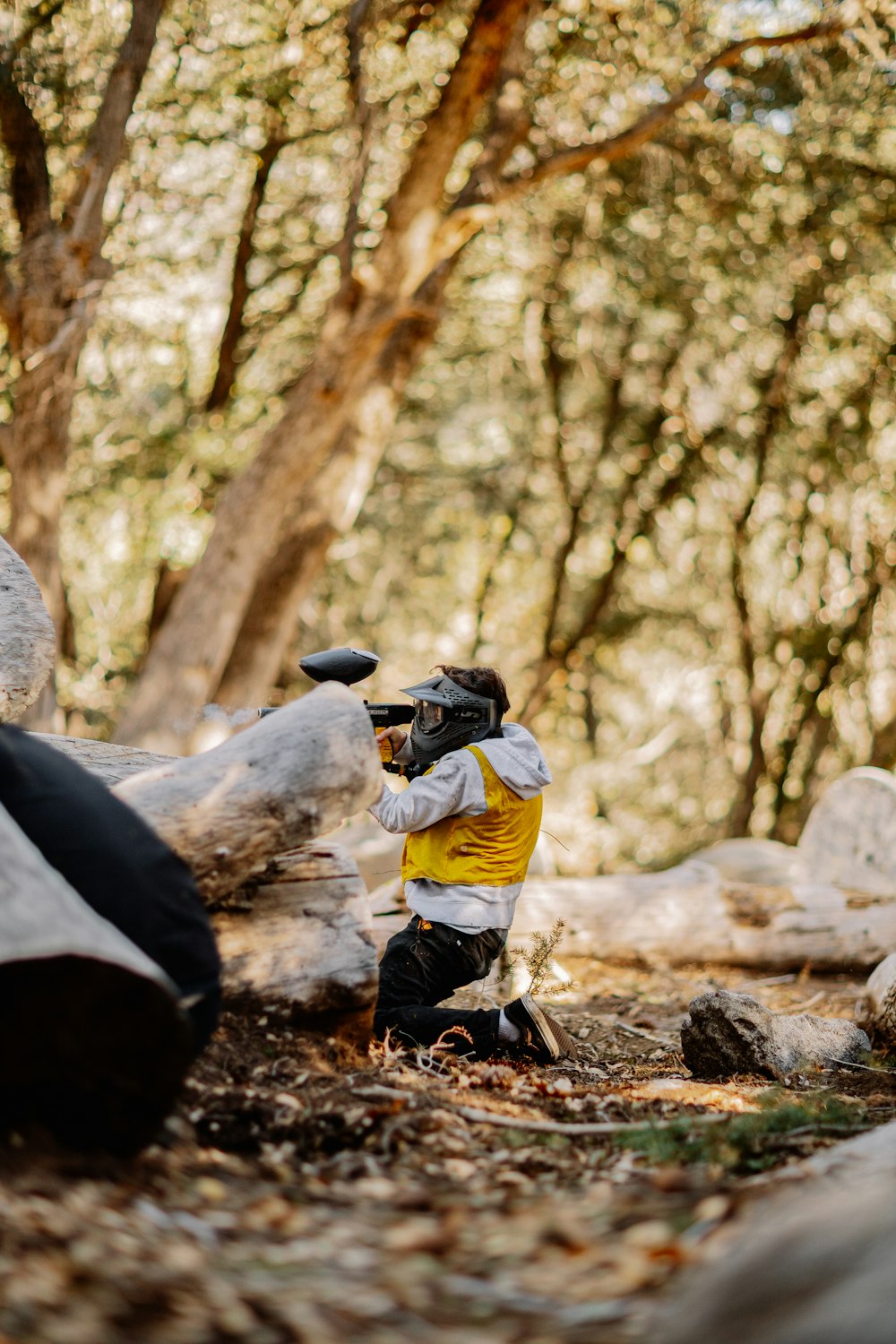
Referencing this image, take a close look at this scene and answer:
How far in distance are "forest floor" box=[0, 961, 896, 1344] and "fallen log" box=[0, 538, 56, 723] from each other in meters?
1.69

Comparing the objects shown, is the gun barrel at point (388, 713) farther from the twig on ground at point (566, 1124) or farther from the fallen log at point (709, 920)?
the fallen log at point (709, 920)

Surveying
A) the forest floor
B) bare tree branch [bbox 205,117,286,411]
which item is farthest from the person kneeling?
bare tree branch [bbox 205,117,286,411]

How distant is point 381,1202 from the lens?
266 cm

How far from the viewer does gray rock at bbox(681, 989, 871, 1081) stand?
459 centimetres

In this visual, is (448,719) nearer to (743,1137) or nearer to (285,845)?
(285,845)

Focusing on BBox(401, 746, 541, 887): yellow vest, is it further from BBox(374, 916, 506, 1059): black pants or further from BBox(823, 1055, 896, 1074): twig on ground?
BBox(823, 1055, 896, 1074): twig on ground

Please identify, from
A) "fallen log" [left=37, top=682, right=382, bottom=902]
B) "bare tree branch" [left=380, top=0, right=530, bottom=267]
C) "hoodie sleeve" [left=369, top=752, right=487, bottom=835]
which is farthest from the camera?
"bare tree branch" [left=380, top=0, right=530, bottom=267]

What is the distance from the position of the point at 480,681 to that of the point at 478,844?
0.70 meters

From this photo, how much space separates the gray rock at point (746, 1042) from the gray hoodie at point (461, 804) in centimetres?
91

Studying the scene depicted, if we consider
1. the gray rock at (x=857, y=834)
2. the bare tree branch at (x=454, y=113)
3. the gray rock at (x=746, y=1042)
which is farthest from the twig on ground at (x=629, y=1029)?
the bare tree branch at (x=454, y=113)

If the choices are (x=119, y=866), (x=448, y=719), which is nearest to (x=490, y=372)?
(x=448, y=719)

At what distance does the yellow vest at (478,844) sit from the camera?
480cm

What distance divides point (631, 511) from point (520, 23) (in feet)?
23.1

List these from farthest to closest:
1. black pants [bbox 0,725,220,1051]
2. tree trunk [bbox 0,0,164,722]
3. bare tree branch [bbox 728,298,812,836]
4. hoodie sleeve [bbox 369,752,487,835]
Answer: bare tree branch [bbox 728,298,812,836], tree trunk [bbox 0,0,164,722], hoodie sleeve [bbox 369,752,487,835], black pants [bbox 0,725,220,1051]
